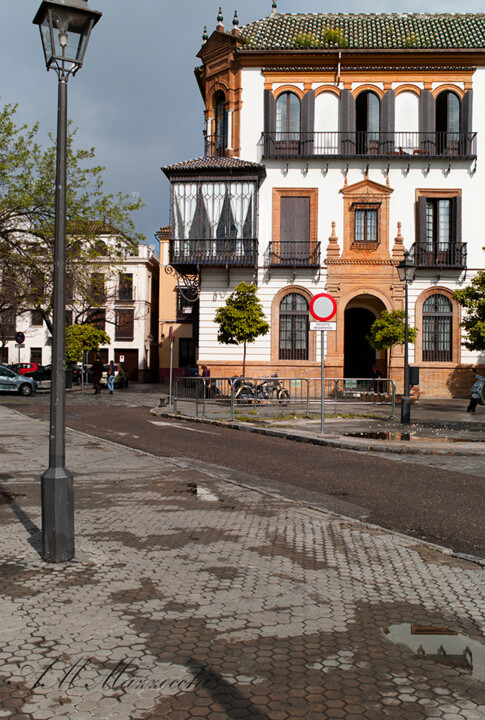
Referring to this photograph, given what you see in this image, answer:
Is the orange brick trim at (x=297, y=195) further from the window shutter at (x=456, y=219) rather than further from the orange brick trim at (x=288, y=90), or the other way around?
the window shutter at (x=456, y=219)

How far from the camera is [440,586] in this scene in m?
4.31

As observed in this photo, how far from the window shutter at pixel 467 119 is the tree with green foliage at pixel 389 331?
28.7 ft

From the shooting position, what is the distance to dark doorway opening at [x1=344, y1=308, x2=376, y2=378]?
34500 mm

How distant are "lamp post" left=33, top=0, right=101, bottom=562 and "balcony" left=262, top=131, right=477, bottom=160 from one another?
27.6 metres

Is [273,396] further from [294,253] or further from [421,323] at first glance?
[421,323]

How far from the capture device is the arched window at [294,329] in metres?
31.6

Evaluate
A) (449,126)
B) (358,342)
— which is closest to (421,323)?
(358,342)

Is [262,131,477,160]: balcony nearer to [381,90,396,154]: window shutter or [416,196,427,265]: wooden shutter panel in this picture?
[381,90,396,154]: window shutter

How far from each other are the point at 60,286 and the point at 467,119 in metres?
30.8

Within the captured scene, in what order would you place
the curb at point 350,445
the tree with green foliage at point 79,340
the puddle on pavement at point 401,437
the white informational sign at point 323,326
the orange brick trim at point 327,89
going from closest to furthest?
1. the curb at point 350,445
2. the puddle on pavement at point 401,437
3. the white informational sign at point 323,326
4. the orange brick trim at point 327,89
5. the tree with green foliage at point 79,340

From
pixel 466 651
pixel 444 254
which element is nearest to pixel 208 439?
pixel 466 651

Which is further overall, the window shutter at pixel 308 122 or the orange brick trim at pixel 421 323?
the window shutter at pixel 308 122

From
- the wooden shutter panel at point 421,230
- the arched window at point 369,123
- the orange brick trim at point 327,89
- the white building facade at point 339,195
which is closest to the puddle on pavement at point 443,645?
the white building facade at point 339,195

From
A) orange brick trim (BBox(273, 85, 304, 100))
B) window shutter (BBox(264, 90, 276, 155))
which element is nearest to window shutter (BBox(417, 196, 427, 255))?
window shutter (BBox(264, 90, 276, 155))
